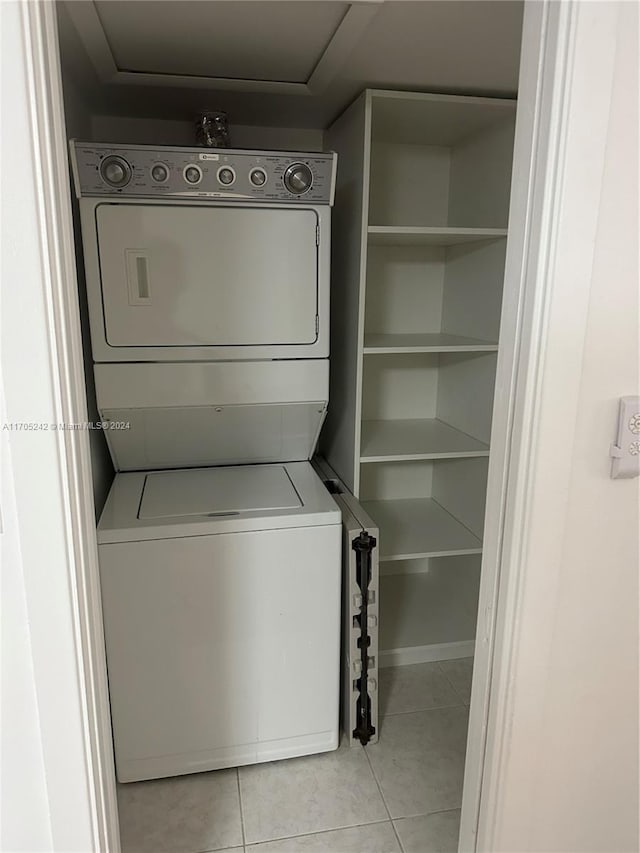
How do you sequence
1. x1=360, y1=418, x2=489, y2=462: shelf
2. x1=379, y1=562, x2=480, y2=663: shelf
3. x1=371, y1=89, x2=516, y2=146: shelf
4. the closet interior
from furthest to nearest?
x1=379, y1=562, x2=480, y2=663: shelf
x1=360, y1=418, x2=489, y2=462: shelf
x1=371, y1=89, x2=516, y2=146: shelf
the closet interior

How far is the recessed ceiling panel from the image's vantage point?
135cm

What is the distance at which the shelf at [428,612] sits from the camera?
2.42 metres

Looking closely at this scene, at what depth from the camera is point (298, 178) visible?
175 cm

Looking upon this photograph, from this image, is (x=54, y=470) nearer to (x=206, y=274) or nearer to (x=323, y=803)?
(x=206, y=274)

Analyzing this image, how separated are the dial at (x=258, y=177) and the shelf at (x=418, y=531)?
1.25 m

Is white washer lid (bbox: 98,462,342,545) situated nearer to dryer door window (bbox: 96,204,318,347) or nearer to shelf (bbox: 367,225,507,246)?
dryer door window (bbox: 96,204,318,347)

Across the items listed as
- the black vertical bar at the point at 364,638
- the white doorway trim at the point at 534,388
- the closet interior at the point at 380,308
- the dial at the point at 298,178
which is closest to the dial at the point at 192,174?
the closet interior at the point at 380,308

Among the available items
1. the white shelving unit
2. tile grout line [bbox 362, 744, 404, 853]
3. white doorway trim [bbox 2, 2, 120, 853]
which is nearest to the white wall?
tile grout line [bbox 362, 744, 404, 853]

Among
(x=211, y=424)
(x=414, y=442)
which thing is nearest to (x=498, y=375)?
(x=211, y=424)

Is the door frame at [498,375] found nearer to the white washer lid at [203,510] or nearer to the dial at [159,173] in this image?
the white washer lid at [203,510]

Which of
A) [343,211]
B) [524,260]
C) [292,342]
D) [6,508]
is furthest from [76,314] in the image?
[343,211]

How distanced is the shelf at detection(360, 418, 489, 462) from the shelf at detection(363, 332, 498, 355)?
0.33m

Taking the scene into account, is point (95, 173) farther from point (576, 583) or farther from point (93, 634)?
point (576, 583)

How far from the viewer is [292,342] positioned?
187 centimetres
